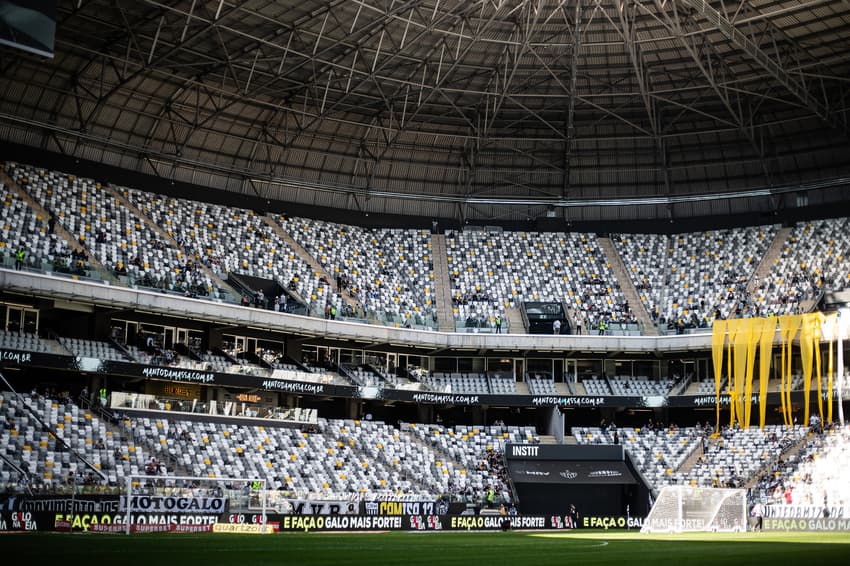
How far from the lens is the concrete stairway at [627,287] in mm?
73812

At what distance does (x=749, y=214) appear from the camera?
79.1 m

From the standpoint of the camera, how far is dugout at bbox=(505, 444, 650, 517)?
213ft

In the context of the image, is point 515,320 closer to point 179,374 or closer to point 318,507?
point 179,374

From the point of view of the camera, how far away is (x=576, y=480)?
65.6 meters

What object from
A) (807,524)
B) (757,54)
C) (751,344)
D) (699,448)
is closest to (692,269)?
(751,344)

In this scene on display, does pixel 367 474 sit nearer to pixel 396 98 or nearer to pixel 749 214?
pixel 396 98

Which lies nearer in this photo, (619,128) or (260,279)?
(260,279)

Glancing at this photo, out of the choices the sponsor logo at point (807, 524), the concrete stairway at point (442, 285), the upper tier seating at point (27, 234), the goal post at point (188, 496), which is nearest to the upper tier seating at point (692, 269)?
the concrete stairway at point (442, 285)

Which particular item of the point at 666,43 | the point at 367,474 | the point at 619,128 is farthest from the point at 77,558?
the point at 619,128

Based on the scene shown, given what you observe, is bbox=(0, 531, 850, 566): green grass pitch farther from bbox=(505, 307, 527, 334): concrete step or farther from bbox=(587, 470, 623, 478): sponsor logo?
bbox=(505, 307, 527, 334): concrete step

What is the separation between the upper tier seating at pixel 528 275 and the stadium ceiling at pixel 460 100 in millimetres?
2850

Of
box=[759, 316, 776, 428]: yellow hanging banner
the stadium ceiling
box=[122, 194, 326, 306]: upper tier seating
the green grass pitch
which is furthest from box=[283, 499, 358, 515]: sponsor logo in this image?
box=[759, 316, 776, 428]: yellow hanging banner

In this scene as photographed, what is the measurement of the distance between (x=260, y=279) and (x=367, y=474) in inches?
643

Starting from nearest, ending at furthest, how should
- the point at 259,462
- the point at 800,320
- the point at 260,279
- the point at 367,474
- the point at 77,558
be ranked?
the point at 77,558 < the point at 259,462 < the point at 367,474 < the point at 800,320 < the point at 260,279
